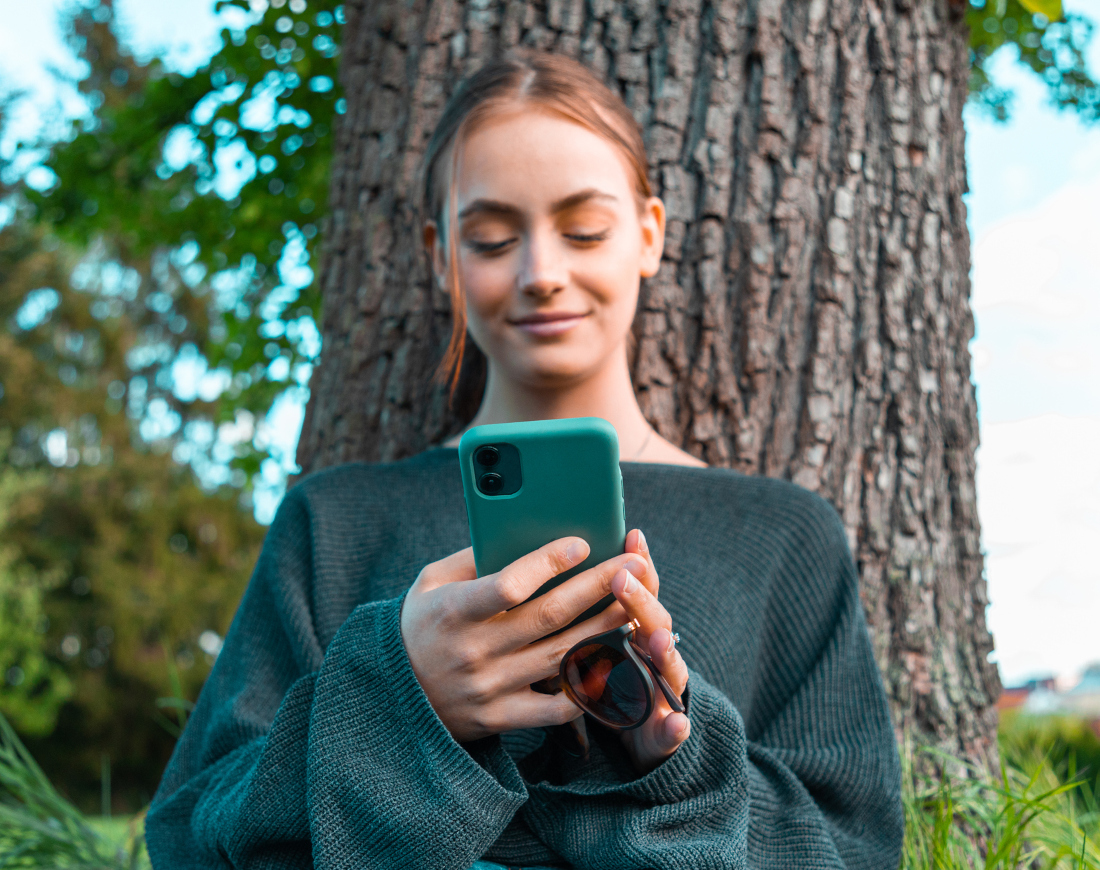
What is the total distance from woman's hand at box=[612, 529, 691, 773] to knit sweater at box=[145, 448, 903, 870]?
0.12 feet

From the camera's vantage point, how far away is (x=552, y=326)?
1.66 metres

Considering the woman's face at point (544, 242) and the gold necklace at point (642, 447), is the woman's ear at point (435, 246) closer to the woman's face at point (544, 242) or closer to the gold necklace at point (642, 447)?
the woman's face at point (544, 242)

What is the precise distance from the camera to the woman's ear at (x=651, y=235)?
73.1 inches

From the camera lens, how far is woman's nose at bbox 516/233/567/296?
Result: 1589 millimetres

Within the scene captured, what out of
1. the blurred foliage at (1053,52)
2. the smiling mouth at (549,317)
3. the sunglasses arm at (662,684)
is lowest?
the sunglasses arm at (662,684)

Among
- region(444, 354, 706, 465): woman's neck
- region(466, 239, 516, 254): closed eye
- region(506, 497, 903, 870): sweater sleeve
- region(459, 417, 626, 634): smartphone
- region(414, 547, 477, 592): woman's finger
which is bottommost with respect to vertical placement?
region(506, 497, 903, 870): sweater sleeve

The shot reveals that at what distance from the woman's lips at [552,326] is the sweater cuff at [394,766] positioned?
68 centimetres

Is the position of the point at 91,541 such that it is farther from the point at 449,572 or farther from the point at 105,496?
the point at 449,572

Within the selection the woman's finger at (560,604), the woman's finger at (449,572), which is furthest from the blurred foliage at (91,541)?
the woman's finger at (560,604)

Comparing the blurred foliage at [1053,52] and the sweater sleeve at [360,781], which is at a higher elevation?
the blurred foliage at [1053,52]

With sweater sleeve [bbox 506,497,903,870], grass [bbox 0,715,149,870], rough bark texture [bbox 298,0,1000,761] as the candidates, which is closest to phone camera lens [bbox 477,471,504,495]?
sweater sleeve [bbox 506,497,903,870]

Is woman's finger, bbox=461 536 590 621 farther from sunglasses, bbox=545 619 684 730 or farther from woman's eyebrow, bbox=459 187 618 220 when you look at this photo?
woman's eyebrow, bbox=459 187 618 220

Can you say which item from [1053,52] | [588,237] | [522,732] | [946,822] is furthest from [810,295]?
[1053,52]

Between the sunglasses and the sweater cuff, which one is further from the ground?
the sunglasses
